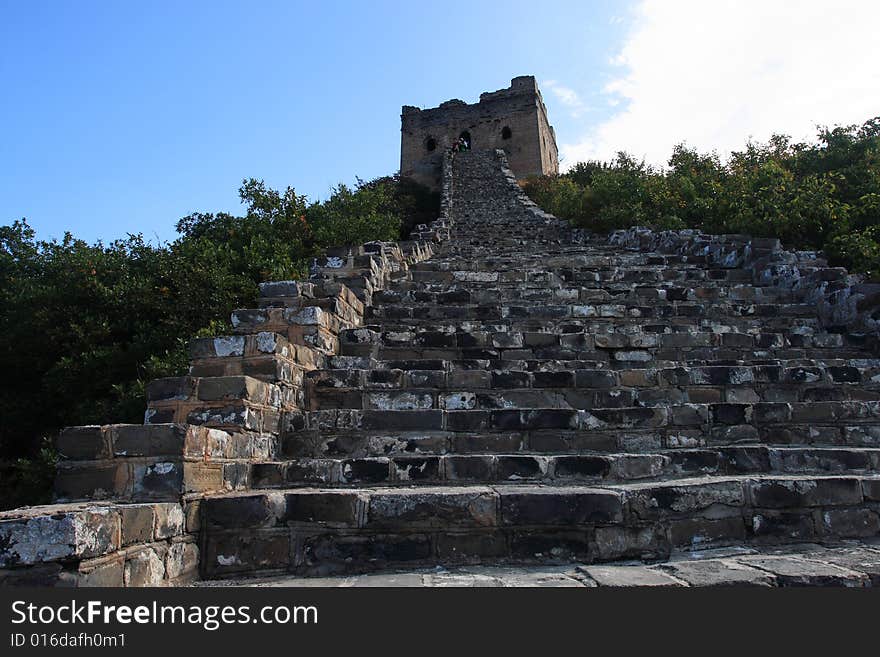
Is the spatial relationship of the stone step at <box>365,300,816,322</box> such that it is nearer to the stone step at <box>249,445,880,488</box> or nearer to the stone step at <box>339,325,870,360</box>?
the stone step at <box>339,325,870,360</box>

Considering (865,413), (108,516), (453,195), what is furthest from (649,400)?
(453,195)

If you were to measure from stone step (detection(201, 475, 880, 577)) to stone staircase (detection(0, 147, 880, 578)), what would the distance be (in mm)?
10

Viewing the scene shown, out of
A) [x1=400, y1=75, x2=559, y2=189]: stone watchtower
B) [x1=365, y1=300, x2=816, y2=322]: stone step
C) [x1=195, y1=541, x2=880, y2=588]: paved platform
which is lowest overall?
[x1=195, y1=541, x2=880, y2=588]: paved platform

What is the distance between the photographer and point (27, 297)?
10266 mm

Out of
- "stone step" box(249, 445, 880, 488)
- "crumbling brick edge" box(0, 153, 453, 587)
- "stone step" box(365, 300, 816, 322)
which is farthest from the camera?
"stone step" box(365, 300, 816, 322)

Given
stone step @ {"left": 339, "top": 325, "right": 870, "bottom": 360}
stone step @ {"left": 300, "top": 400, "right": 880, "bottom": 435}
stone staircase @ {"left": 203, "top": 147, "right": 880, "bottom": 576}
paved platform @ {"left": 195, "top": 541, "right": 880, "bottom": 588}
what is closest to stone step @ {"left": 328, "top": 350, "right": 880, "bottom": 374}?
stone staircase @ {"left": 203, "top": 147, "right": 880, "bottom": 576}

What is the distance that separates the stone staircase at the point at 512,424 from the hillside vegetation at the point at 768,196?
257 centimetres

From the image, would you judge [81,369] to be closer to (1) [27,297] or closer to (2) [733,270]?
(1) [27,297]

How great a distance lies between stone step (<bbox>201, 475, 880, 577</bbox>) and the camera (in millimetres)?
2994

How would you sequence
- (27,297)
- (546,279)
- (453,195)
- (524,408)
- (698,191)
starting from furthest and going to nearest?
(453,195)
(698,191)
(27,297)
(546,279)
(524,408)

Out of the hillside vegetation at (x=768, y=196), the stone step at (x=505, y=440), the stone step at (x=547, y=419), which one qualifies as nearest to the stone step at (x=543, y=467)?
the stone step at (x=505, y=440)

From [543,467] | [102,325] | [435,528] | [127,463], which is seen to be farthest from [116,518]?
[102,325]

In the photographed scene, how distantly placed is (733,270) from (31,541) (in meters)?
8.13

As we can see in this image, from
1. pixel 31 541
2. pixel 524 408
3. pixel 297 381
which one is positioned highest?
pixel 297 381
